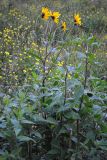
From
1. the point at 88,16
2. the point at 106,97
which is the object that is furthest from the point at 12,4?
the point at 106,97

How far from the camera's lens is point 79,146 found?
9.00 feet

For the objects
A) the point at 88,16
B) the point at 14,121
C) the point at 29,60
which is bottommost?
Answer: the point at 14,121

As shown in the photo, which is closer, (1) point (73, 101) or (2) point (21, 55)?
(1) point (73, 101)

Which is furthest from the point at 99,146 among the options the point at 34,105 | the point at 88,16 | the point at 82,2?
the point at 82,2

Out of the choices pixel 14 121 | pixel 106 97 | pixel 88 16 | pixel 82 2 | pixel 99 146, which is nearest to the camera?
pixel 14 121

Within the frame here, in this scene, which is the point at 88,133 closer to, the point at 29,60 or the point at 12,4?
the point at 29,60

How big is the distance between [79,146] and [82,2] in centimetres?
982

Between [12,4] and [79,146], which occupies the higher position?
[12,4]

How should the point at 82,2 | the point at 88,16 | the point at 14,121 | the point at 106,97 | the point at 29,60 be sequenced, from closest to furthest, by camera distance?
the point at 14,121 < the point at 106,97 < the point at 29,60 < the point at 88,16 < the point at 82,2

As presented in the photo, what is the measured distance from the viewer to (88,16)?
1028 centimetres

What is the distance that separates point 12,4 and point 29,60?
5.25 m

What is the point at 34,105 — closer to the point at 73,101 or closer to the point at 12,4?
the point at 73,101

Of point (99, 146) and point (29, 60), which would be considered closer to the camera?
point (99, 146)

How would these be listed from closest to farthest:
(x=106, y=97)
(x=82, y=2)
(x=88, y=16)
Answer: (x=106, y=97)
(x=88, y=16)
(x=82, y=2)
